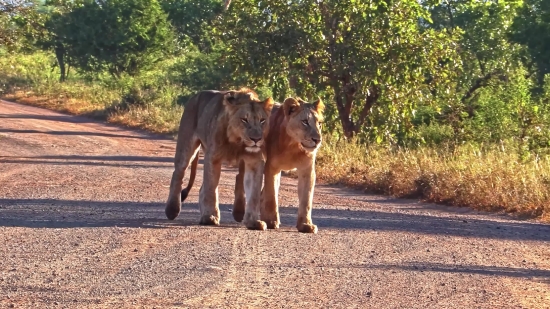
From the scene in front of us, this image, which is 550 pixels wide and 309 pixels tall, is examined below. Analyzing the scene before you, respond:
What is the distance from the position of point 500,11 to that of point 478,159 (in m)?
16.4

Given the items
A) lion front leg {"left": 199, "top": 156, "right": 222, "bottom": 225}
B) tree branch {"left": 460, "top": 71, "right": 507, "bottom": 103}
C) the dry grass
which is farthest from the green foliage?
lion front leg {"left": 199, "top": 156, "right": 222, "bottom": 225}

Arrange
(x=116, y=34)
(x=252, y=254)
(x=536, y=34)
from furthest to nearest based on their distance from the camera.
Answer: (x=116, y=34) < (x=536, y=34) < (x=252, y=254)

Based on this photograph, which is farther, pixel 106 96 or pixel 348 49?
pixel 106 96

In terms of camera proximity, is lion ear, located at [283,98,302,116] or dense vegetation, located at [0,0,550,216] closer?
lion ear, located at [283,98,302,116]

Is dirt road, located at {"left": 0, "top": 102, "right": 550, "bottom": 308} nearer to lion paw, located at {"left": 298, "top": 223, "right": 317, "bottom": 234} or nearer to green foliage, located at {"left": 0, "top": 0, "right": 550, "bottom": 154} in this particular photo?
lion paw, located at {"left": 298, "top": 223, "right": 317, "bottom": 234}

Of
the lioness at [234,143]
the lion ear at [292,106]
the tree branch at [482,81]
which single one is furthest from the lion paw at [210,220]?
the tree branch at [482,81]

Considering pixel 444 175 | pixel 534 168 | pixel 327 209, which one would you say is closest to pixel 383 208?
pixel 327 209

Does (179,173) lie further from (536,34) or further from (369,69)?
(536,34)

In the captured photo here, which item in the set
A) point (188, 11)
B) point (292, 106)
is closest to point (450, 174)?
point (292, 106)

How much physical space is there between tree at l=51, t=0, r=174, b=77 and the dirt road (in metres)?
26.6

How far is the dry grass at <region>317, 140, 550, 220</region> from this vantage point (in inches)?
519

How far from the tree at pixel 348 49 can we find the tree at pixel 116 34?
70.4ft

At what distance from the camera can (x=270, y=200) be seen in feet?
31.2

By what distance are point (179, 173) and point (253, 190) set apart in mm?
1300
